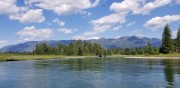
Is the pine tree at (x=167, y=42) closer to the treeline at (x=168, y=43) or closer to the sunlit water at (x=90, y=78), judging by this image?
the treeline at (x=168, y=43)

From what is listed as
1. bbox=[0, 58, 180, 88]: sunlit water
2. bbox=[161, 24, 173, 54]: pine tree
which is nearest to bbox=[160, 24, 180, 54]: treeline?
bbox=[161, 24, 173, 54]: pine tree

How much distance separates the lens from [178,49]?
163 meters

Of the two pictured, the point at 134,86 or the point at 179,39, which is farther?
the point at 179,39

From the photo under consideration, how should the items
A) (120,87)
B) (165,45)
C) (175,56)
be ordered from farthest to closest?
(165,45)
(175,56)
(120,87)

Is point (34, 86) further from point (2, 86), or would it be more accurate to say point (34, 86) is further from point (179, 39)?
point (179, 39)

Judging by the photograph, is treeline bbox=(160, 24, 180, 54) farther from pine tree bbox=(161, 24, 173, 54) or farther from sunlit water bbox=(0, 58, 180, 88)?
sunlit water bbox=(0, 58, 180, 88)

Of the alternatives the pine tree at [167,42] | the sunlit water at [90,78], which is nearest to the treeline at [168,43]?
the pine tree at [167,42]

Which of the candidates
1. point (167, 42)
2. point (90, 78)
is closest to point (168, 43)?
point (167, 42)

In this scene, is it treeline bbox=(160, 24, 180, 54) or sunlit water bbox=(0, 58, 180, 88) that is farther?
treeline bbox=(160, 24, 180, 54)

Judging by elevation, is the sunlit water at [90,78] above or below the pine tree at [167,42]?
below

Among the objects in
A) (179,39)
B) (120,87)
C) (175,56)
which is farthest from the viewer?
(179,39)

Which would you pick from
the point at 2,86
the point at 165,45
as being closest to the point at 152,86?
the point at 2,86

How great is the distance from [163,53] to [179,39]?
16.2 m

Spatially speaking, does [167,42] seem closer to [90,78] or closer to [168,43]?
[168,43]
